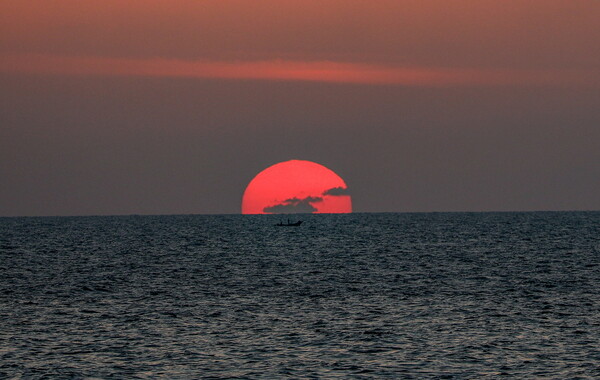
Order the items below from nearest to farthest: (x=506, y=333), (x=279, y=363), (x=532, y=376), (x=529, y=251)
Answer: (x=532, y=376) → (x=279, y=363) → (x=506, y=333) → (x=529, y=251)

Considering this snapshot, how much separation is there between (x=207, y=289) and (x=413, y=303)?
17030 mm

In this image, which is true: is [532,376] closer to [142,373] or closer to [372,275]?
[142,373]

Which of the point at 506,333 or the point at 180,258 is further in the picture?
the point at 180,258

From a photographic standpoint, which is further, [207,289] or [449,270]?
[449,270]

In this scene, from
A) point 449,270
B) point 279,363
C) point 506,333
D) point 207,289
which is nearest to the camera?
point 279,363

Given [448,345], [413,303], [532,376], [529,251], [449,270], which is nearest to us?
[532,376]

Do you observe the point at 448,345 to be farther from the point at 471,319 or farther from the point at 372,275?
the point at 372,275

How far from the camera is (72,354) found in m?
34.3

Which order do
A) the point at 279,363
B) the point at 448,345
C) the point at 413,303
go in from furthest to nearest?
the point at 413,303 < the point at 448,345 < the point at 279,363

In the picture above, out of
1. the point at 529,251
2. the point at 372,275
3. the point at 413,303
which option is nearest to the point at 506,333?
the point at 413,303

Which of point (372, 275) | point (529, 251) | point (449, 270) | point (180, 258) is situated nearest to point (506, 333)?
point (372, 275)

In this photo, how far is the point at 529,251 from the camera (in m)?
107

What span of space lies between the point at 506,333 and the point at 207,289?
2728 cm

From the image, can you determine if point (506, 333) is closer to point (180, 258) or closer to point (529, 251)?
point (180, 258)
